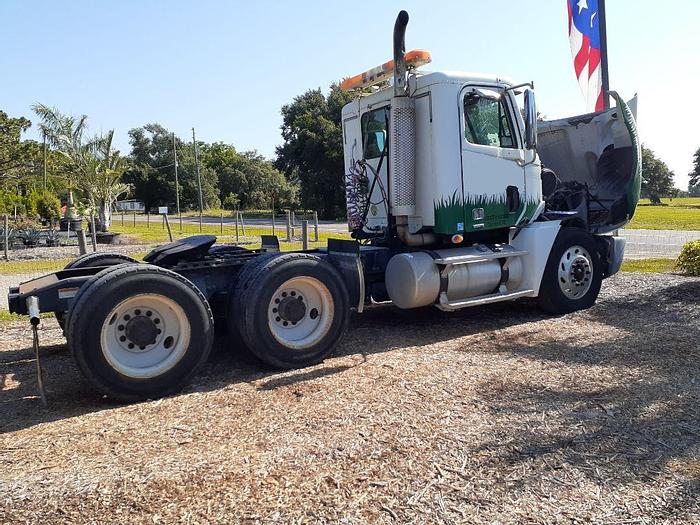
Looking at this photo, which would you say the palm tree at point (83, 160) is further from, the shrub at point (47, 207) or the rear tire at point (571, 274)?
the rear tire at point (571, 274)

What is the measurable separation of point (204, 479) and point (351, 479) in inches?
33.9

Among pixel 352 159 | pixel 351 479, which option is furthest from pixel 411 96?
pixel 351 479

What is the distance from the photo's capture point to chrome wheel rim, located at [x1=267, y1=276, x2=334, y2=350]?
19.1 feet

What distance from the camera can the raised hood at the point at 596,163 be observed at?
8930 mm

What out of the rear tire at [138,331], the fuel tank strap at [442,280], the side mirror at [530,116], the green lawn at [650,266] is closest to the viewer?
the rear tire at [138,331]

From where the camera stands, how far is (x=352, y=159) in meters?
8.23

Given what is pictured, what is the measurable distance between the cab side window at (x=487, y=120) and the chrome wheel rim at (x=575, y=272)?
6.00 feet

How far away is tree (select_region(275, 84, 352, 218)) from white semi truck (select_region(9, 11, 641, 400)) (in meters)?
38.6

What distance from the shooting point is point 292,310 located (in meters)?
5.89

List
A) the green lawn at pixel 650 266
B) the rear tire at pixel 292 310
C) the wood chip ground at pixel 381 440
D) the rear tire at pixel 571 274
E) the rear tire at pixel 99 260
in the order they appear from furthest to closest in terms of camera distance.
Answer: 1. the green lawn at pixel 650 266
2. the rear tire at pixel 571 274
3. the rear tire at pixel 99 260
4. the rear tire at pixel 292 310
5. the wood chip ground at pixel 381 440

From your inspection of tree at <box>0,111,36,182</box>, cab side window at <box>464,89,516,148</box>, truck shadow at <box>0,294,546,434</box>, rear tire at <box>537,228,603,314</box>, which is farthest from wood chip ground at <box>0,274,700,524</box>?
tree at <box>0,111,36,182</box>

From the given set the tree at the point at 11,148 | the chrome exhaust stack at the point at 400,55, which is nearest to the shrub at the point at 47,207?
the tree at the point at 11,148

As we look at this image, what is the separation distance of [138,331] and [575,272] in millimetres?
5953

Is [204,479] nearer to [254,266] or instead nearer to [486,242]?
[254,266]
